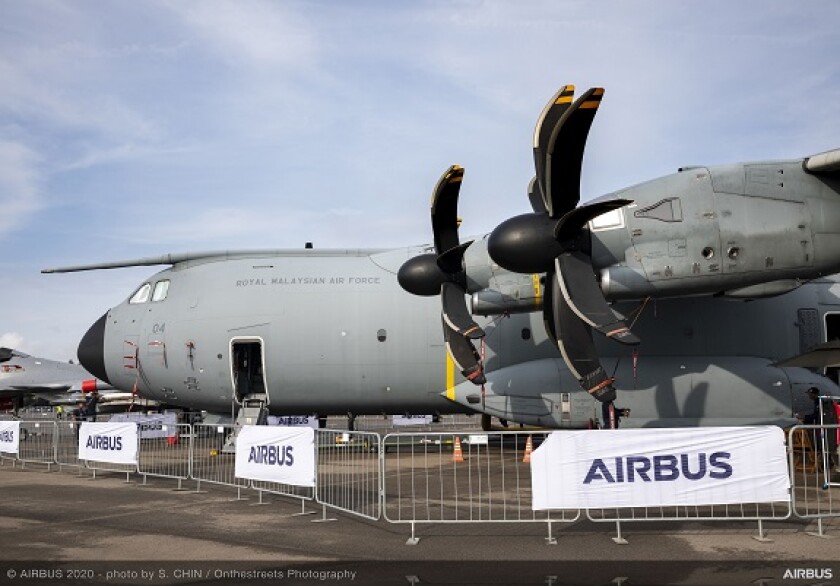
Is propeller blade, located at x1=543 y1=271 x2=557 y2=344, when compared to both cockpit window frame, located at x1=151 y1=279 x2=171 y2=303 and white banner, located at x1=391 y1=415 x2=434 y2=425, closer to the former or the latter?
cockpit window frame, located at x1=151 y1=279 x2=171 y2=303

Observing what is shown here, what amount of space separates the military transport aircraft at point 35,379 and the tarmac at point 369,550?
31904 millimetres

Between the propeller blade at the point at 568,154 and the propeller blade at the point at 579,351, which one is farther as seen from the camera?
the propeller blade at the point at 579,351

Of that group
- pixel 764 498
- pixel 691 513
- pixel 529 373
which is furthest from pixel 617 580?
pixel 529 373

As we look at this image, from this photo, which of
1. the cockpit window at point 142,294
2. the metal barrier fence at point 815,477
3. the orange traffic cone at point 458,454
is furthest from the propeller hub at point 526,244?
the cockpit window at point 142,294

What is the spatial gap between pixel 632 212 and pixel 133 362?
40.6ft

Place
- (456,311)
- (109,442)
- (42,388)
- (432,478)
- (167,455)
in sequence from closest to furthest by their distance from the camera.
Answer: (456,311) < (432,478) < (109,442) < (167,455) < (42,388)

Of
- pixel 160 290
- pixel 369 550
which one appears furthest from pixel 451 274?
pixel 160 290

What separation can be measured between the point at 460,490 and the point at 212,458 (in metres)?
7.10

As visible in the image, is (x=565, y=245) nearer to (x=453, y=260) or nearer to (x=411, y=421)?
(x=453, y=260)

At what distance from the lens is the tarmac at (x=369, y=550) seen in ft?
23.3

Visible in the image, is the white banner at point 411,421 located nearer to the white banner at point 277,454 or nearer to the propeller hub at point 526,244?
the white banner at point 277,454

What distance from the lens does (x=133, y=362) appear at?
715 inches

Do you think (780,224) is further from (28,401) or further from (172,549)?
(28,401)

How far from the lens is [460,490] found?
41.7ft
